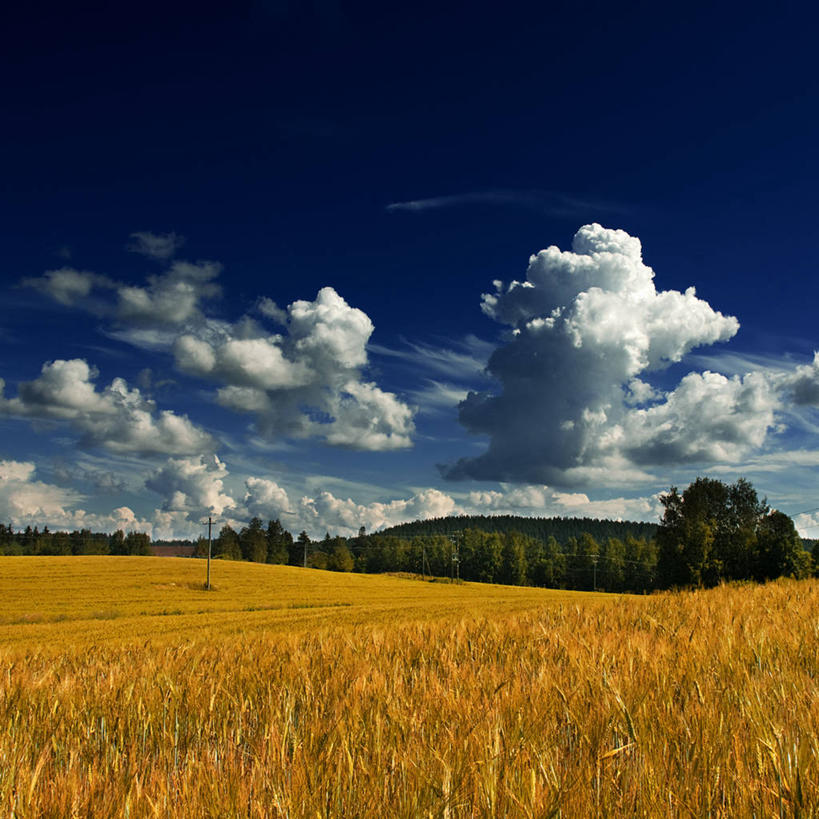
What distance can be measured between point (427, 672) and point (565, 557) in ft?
489

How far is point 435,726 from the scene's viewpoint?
7.25 ft

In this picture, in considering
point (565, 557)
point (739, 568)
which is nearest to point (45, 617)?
point (739, 568)

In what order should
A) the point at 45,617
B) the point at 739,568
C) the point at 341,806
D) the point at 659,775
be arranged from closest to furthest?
1. the point at 341,806
2. the point at 659,775
3. the point at 45,617
4. the point at 739,568

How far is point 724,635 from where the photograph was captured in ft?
12.8

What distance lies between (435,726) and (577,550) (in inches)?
6061

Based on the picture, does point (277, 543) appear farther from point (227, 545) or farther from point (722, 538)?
point (722, 538)

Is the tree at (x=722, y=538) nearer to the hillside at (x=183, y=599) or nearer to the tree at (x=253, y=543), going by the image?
the hillside at (x=183, y=599)

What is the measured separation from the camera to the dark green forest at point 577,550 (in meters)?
68.4

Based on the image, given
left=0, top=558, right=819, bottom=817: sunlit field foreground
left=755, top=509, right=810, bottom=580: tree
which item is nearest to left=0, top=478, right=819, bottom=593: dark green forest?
left=755, top=509, right=810, bottom=580: tree

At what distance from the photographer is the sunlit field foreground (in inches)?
56.5

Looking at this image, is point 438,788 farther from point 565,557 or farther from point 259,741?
point 565,557

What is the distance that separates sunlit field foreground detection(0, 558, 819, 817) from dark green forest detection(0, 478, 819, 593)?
1408cm

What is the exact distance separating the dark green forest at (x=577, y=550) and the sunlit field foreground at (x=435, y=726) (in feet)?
46.2

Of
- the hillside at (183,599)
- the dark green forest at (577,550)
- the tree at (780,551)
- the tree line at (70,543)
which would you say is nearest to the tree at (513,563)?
the dark green forest at (577,550)
